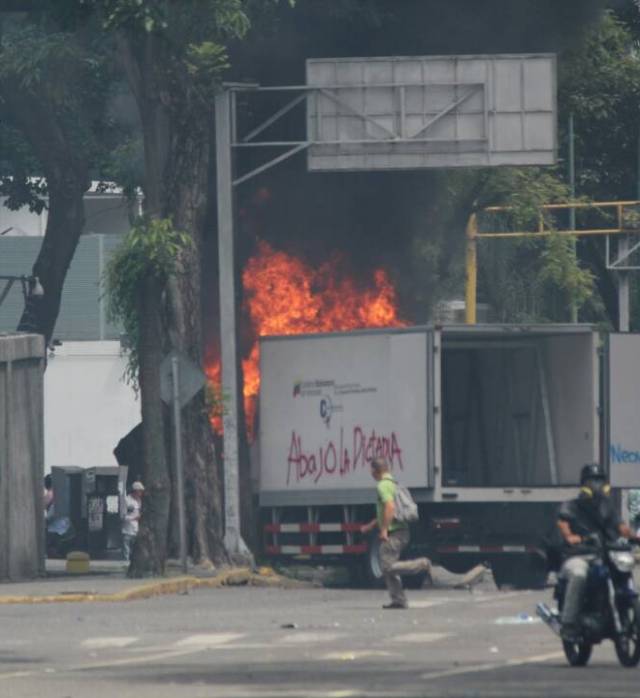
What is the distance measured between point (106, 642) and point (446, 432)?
12127mm

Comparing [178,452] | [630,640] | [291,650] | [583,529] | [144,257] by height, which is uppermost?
[144,257]

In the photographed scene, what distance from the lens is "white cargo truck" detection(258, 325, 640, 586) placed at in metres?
28.9

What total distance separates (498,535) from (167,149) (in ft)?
20.7

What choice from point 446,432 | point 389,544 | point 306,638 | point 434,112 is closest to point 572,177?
point 434,112

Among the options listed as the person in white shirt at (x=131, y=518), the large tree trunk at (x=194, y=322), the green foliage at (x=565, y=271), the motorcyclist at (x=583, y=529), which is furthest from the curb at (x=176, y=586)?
the green foliage at (x=565, y=271)

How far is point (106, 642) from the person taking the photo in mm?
19406

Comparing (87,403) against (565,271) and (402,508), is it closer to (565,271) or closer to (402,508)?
(565,271)

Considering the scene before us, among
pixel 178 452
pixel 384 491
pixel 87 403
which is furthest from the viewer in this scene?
pixel 87 403

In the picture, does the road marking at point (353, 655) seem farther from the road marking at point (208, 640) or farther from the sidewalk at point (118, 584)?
the sidewalk at point (118, 584)

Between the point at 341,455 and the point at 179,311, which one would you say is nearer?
the point at 341,455

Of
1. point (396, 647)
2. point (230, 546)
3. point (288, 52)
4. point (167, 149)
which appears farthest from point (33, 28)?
point (396, 647)

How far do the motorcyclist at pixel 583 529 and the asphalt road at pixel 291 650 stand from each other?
47cm

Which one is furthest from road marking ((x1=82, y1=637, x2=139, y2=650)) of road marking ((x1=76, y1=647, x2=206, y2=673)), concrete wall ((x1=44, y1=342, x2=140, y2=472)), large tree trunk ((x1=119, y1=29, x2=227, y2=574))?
concrete wall ((x1=44, y1=342, x2=140, y2=472))

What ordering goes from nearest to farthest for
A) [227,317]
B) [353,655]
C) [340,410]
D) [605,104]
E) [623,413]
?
[353,655] < [340,410] < [623,413] < [227,317] < [605,104]
